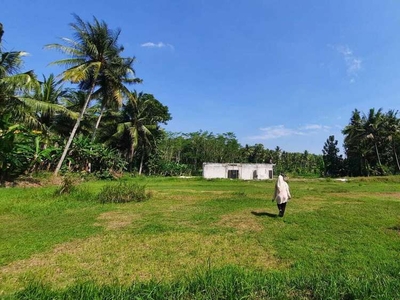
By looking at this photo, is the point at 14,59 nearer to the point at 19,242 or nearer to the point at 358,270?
the point at 19,242

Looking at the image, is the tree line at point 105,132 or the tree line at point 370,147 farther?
the tree line at point 370,147

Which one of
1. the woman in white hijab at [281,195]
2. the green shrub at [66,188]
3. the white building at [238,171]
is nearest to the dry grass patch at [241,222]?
the woman in white hijab at [281,195]

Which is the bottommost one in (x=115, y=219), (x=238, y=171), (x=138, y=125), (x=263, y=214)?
(x=115, y=219)

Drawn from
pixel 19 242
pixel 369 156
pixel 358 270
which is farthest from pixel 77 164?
pixel 369 156

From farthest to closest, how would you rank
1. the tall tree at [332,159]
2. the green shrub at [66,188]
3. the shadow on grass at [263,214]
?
the tall tree at [332,159] < the green shrub at [66,188] < the shadow on grass at [263,214]

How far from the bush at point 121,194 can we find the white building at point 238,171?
25.9m

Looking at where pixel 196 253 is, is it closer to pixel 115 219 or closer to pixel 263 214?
pixel 115 219

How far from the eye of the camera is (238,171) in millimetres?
38812

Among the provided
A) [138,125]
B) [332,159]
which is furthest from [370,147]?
[138,125]

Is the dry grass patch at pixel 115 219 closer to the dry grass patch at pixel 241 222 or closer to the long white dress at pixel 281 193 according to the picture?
the dry grass patch at pixel 241 222

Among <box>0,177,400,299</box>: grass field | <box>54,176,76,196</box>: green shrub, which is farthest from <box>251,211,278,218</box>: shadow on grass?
<box>54,176,76,196</box>: green shrub

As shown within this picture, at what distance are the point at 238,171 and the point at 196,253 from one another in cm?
3402

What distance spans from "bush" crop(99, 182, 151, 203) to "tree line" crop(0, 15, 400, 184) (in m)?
Answer: 6.54

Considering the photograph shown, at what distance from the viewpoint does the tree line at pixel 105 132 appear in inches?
635
